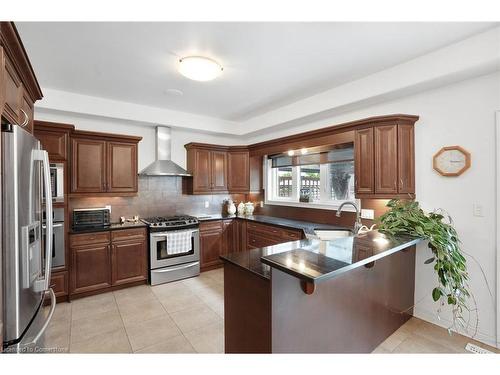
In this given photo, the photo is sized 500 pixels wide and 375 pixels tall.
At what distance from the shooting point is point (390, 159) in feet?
8.77

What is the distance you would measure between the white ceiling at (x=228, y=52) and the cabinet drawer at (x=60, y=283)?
2364 millimetres

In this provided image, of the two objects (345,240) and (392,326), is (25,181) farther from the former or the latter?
(392,326)

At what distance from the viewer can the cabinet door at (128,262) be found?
3.39 metres

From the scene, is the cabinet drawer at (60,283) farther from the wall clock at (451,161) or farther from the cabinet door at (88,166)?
the wall clock at (451,161)

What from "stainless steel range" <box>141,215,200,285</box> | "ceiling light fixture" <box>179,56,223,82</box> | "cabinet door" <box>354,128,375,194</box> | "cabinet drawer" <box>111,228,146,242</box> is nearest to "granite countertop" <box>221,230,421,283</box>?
"cabinet door" <box>354,128,375,194</box>

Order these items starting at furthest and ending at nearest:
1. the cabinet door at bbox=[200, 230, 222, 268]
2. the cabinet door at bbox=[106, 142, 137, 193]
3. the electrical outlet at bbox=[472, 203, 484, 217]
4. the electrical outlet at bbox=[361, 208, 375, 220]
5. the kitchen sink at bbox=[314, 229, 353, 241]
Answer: the cabinet door at bbox=[200, 230, 222, 268]
the cabinet door at bbox=[106, 142, 137, 193]
the kitchen sink at bbox=[314, 229, 353, 241]
the electrical outlet at bbox=[361, 208, 375, 220]
the electrical outlet at bbox=[472, 203, 484, 217]

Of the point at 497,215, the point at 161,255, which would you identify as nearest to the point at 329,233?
the point at 497,215

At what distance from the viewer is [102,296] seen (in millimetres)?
3256

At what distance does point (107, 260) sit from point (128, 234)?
422 mm

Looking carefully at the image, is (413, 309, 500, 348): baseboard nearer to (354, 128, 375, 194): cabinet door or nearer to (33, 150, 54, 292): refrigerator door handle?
(354, 128, 375, 194): cabinet door

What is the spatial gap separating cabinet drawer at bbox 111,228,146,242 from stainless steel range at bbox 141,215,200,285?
0.13 meters

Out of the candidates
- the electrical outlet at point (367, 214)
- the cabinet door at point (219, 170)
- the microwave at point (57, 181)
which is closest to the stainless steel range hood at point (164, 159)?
the cabinet door at point (219, 170)

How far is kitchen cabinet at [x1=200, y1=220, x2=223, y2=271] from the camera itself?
13.6 ft

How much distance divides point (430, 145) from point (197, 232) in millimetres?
3363
